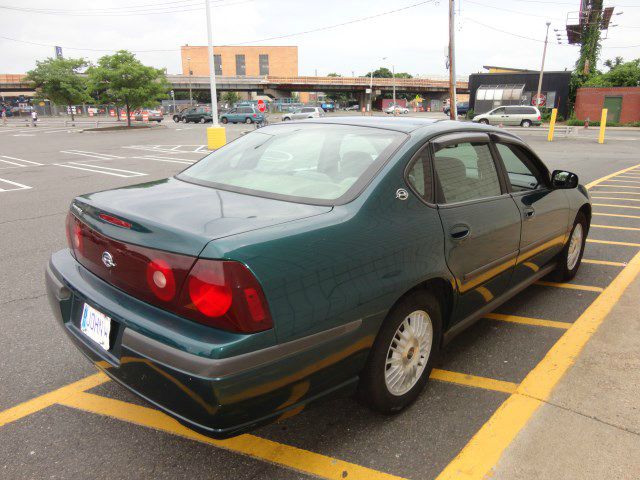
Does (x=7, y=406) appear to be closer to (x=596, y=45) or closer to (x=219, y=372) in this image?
(x=219, y=372)

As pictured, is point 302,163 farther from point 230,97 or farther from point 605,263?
point 230,97

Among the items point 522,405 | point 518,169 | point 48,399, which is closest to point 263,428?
point 48,399

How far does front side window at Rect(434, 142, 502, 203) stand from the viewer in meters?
2.88

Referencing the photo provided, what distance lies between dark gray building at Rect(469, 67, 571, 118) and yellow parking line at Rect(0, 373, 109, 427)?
50.2 meters

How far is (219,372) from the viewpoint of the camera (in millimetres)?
1827

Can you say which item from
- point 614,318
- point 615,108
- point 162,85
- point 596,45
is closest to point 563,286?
point 614,318

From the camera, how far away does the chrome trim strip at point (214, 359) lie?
1.84 m

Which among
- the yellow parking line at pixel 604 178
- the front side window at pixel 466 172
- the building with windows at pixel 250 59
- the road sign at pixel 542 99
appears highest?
the building with windows at pixel 250 59

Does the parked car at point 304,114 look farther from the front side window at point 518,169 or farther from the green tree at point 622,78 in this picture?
the front side window at point 518,169

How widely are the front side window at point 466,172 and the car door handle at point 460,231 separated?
155 millimetres

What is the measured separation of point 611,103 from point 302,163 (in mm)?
49659

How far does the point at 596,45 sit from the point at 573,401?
58067 millimetres

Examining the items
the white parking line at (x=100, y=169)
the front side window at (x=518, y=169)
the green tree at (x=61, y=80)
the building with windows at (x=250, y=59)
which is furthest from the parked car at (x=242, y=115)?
the building with windows at (x=250, y=59)

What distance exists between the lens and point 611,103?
144ft
